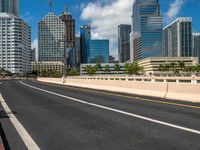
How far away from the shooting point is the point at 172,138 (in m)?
7.63

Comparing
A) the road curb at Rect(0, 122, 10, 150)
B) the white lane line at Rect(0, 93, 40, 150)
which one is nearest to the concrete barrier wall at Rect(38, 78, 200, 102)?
the white lane line at Rect(0, 93, 40, 150)

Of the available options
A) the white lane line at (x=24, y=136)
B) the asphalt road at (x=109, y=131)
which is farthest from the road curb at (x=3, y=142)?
the white lane line at (x=24, y=136)

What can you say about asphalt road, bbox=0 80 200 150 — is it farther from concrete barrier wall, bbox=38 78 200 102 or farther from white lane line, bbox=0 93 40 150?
concrete barrier wall, bbox=38 78 200 102

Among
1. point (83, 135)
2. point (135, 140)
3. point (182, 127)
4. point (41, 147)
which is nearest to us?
point (41, 147)

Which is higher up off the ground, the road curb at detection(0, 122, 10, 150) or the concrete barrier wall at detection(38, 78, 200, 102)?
the concrete barrier wall at detection(38, 78, 200, 102)

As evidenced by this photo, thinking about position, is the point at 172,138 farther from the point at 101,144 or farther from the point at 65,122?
the point at 65,122

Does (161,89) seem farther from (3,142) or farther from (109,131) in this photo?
(3,142)

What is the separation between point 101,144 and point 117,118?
3998 millimetres

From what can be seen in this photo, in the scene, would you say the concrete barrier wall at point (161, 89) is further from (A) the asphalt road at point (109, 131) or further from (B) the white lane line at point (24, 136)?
(B) the white lane line at point (24, 136)

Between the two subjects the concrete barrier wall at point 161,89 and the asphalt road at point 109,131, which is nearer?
the asphalt road at point 109,131

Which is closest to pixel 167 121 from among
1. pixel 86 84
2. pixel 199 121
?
pixel 199 121

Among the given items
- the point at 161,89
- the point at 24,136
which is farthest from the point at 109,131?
the point at 161,89

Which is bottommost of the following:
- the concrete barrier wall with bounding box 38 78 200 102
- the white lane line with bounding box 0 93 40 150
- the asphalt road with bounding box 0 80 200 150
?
the white lane line with bounding box 0 93 40 150

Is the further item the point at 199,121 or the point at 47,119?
the point at 47,119
